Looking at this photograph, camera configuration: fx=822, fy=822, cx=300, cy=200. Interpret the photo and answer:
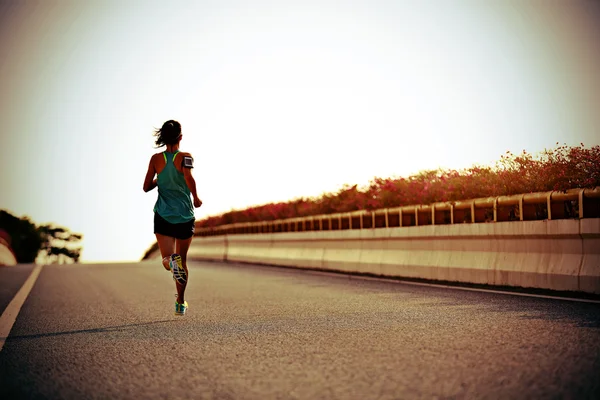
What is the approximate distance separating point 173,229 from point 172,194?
0.43 metres

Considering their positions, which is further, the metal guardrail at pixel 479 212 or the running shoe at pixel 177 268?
the metal guardrail at pixel 479 212

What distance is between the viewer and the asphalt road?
215 inches

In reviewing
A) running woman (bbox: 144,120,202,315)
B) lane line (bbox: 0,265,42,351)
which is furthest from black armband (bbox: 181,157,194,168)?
lane line (bbox: 0,265,42,351)

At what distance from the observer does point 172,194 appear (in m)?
9.98

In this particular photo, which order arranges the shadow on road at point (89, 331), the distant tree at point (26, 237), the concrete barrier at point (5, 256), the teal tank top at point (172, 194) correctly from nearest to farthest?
Answer: the shadow on road at point (89, 331)
the teal tank top at point (172, 194)
the concrete barrier at point (5, 256)
the distant tree at point (26, 237)

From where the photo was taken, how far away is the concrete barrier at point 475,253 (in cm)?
1055

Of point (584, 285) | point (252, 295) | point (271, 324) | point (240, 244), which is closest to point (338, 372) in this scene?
point (271, 324)

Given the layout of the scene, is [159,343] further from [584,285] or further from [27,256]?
[27,256]

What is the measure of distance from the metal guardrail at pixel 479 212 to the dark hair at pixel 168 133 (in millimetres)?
5168

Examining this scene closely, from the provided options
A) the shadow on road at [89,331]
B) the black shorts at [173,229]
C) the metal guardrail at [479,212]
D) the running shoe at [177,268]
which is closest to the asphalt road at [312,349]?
the shadow on road at [89,331]

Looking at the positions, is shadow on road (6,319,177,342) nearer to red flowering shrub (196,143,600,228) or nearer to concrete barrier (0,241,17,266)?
red flowering shrub (196,143,600,228)

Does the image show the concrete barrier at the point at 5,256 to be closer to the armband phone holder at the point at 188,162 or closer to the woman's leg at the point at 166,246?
the woman's leg at the point at 166,246

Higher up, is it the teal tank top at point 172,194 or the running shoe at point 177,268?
the teal tank top at point 172,194

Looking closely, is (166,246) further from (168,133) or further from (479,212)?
(479,212)
